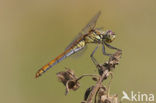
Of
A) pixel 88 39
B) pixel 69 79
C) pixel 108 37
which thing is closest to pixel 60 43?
pixel 88 39

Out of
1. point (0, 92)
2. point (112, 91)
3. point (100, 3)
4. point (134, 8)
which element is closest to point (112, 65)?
point (112, 91)

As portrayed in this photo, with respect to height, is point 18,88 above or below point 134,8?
below

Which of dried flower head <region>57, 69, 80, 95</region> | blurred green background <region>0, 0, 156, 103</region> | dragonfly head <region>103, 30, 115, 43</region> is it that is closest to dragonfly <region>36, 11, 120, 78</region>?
dragonfly head <region>103, 30, 115, 43</region>

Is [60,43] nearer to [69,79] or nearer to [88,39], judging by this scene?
[88,39]

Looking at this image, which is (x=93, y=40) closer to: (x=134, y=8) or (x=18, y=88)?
(x=18, y=88)

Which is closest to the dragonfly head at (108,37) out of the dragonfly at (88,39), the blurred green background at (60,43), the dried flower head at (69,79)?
the dragonfly at (88,39)

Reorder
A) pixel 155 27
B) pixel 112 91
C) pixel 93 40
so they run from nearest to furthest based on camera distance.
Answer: pixel 93 40 < pixel 112 91 < pixel 155 27

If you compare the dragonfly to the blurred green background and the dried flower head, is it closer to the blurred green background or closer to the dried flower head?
the dried flower head

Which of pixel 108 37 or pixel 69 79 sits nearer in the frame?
pixel 69 79
